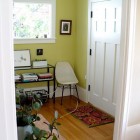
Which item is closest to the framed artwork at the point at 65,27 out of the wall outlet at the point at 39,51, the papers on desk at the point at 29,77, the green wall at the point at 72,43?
the green wall at the point at 72,43

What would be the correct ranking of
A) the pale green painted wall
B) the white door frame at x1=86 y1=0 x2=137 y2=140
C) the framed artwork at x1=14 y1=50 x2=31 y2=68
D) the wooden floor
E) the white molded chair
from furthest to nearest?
the white molded chair < the pale green painted wall < the framed artwork at x1=14 y1=50 x2=31 y2=68 < the wooden floor < the white door frame at x1=86 y1=0 x2=137 y2=140

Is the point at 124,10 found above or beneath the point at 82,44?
above

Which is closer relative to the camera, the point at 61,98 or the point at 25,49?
the point at 25,49

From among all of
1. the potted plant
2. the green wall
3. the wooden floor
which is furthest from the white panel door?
the potted plant

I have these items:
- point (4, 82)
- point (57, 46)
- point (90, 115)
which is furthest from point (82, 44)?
point (4, 82)

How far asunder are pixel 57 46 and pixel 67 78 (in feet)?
2.29

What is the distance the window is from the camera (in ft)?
14.0

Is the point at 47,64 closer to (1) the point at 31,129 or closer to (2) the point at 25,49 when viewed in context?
(2) the point at 25,49

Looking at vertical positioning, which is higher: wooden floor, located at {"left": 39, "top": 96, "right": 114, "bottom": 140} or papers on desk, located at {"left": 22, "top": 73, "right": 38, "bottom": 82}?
papers on desk, located at {"left": 22, "top": 73, "right": 38, "bottom": 82}

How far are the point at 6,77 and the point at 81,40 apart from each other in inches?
124

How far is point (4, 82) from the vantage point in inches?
59.7

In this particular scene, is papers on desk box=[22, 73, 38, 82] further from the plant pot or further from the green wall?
the plant pot

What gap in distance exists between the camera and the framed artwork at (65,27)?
14.9 ft

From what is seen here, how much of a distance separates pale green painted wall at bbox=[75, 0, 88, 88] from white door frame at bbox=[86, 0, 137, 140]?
6.30ft
